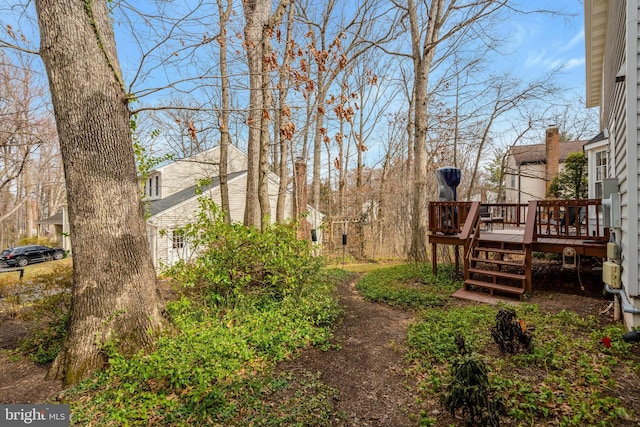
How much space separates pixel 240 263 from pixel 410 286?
13.6 ft

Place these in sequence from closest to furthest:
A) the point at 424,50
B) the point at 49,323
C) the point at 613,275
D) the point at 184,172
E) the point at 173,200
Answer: the point at 49,323
the point at 613,275
the point at 424,50
the point at 173,200
the point at 184,172

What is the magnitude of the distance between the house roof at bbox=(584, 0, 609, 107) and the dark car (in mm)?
22129

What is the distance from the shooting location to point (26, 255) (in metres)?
16.4

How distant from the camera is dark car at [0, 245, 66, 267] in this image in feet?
51.7

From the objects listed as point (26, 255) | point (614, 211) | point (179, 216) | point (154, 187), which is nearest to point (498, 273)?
point (614, 211)

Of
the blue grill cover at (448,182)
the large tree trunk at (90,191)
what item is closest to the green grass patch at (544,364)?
the large tree trunk at (90,191)

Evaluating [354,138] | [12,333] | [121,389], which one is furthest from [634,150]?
[354,138]

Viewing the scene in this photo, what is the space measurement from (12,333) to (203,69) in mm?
5345

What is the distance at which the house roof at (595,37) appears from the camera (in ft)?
18.8

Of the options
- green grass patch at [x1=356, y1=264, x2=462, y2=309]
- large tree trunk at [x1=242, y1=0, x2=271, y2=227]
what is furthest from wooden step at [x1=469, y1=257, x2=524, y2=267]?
large tree trunk at [x1=242, y1=0, x2=271, y2=227]

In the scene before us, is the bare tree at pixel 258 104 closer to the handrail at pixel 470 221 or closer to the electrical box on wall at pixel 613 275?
the handrail at pixel 470 221

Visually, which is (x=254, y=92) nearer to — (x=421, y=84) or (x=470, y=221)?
(x=421, y=84)

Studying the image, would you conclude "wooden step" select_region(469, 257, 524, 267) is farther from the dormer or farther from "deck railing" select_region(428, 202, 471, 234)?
the dormer

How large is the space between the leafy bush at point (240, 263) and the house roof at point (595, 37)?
24.7 ft
